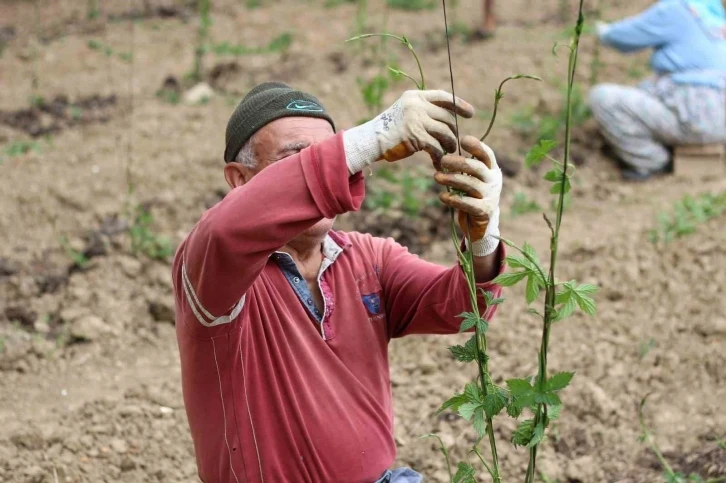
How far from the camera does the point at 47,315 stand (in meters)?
4.27

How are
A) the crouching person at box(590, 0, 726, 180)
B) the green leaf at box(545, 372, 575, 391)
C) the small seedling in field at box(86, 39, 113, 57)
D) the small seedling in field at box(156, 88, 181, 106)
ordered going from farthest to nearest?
1. the small seedling in field at box(86, 39, 113, 57)
2. the small seedling in field at box(156, 88, 181, 106)
3. the crouching person at box(590, 0, 726, 180)
4. the green leaf at box(545, 372, 575, 391)

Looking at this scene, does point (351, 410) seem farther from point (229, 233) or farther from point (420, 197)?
point (420, 197)

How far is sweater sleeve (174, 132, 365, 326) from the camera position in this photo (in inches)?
71.7

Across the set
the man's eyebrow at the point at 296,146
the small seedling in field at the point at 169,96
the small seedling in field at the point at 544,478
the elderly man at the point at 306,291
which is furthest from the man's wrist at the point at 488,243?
the small seedling in field at the point at 169,96

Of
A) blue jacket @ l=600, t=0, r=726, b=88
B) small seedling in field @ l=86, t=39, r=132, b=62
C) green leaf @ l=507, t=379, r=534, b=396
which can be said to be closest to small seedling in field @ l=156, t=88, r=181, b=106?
small seedling in field @ l=86, t=39, r=132, b=62

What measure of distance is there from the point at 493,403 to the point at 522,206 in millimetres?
3549

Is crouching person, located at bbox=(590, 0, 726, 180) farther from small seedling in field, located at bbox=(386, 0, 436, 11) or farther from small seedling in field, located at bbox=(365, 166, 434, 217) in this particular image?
small seedling in field, located at bbox=(386, 0, 436, 11)

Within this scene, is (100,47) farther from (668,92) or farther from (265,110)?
(265,110)

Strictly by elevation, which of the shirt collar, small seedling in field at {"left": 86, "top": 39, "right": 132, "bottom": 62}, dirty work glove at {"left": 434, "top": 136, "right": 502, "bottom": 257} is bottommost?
small seedling in field at {"left": 86, "top": 39, "right": 132, "bottom": 62}

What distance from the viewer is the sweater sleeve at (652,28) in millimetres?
6105

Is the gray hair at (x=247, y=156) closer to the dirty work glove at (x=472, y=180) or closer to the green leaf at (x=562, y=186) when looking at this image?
the dirty work glove at (x=472, y=180)

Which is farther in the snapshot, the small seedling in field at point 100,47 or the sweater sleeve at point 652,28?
the small seedling in field at point 100,47

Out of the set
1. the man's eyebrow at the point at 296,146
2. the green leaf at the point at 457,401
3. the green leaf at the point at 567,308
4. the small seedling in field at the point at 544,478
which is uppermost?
the man's eyebrow at the point at 296,146

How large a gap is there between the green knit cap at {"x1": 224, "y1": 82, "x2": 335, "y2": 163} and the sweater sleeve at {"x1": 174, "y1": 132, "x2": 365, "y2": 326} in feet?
1.53
